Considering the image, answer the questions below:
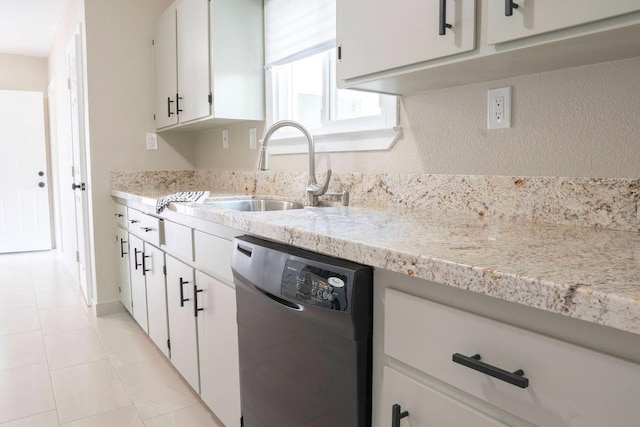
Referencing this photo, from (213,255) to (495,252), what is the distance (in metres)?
1.10

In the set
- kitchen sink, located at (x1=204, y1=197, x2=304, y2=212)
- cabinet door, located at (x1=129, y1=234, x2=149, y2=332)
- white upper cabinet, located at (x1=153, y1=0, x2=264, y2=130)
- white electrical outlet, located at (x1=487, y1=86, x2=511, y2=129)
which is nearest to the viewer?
white electrical outlet, located at (x1=487, y1=86, x2=511, y2=129)

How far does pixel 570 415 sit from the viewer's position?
608 millimetres

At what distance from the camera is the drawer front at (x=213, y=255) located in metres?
1.55

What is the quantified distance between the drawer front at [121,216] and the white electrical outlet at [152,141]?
A: 0.48m

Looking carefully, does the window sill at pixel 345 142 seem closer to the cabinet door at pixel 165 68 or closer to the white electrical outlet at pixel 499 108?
the white electrical outlet at pixel 499 108

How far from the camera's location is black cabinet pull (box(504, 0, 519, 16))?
958 mm

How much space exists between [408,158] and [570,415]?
1145 millimetres

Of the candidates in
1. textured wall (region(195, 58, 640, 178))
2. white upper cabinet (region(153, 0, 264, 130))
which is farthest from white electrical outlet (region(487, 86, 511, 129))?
white upper cabinet (region(153, 0, 264, 130))

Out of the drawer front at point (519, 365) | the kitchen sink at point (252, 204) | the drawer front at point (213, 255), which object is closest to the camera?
the drawer front at point (519, 365)

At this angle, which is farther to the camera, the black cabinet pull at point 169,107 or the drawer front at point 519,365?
the black cabinet pull at point 169,107

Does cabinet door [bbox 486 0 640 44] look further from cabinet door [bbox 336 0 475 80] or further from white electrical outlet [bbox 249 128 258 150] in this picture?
white electrical outlet [bbox 249 128 258 150]

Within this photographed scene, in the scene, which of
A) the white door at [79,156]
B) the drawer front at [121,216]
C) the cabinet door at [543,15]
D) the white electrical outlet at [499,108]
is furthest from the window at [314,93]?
the white door at [79,156]

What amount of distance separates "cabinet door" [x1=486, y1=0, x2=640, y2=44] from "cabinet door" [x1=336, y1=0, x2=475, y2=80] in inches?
2.6

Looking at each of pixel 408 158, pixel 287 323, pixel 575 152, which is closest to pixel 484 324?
pixel 287 323
